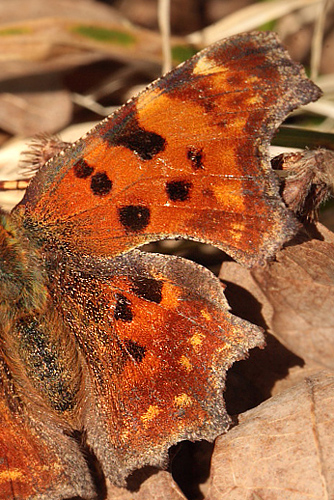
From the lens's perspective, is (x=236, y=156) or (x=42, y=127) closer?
(x=236, y=156)

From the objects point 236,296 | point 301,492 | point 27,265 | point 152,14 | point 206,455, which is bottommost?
point 206,455

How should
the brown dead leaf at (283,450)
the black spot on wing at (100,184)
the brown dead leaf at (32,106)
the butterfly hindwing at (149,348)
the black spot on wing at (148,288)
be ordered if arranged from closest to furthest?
the brown dead leaf at (283,450) < the butterfly hindwing at (149,348) < the black spot on wing at (148,288) < the black spot on wing at (100,184) < the brown dead leaf at (32,106)

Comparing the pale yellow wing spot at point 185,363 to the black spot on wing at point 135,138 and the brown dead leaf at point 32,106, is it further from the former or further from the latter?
the brown dead leaf at point 32,106

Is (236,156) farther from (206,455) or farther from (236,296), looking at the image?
(206,455)

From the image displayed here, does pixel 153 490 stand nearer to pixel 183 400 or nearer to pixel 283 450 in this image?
pixel 183 400

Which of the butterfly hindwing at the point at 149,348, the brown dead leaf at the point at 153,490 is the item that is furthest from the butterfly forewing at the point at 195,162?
the brown dead leaf at the point at 153,490

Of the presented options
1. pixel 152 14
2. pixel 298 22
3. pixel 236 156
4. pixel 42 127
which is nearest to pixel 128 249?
pixel 236 156
